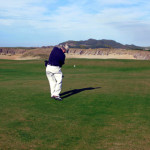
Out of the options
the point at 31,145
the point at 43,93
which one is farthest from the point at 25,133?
the point at 43,93

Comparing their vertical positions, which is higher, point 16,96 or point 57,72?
Answer: point 57,72

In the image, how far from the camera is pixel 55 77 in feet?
38.6

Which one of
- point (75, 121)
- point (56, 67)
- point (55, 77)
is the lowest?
point (75, 121)

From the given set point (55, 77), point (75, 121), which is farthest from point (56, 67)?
point (75, 121)

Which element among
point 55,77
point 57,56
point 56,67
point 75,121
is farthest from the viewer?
point 55,77

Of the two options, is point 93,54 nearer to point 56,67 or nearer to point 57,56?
point 56,67

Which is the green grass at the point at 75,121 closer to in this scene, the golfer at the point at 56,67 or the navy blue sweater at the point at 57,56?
the golfer at the point at 56,67

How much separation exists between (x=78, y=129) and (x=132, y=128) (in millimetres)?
1319

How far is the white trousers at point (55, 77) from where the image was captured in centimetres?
1152

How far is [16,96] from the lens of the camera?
1205 centimetres

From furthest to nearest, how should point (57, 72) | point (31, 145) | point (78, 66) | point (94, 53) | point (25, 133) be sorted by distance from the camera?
1. point (94, 53)
2. point (78, 66)
3. point (57, 72)
4. point (25, 133)
5. point (31, 145)

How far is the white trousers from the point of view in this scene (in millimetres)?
11523

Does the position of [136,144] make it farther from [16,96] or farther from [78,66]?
[78,66]

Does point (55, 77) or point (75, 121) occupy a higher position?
point (55, 77)
